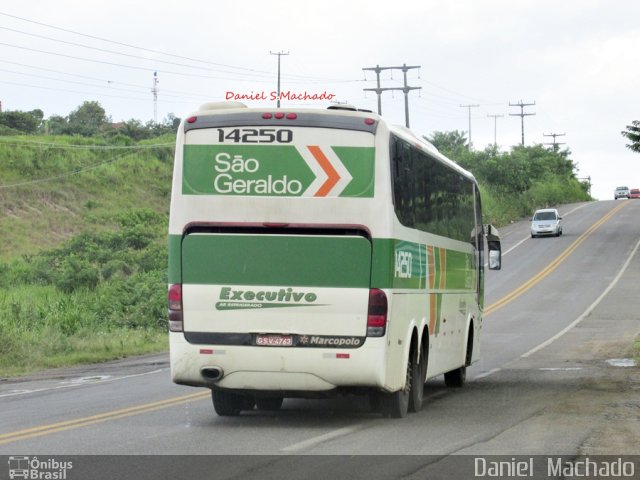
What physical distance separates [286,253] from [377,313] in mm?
1206

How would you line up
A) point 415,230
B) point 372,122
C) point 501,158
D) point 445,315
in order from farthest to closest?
1. point 501,158
2. point 445,315
3. point 415,230
4. point 372,122

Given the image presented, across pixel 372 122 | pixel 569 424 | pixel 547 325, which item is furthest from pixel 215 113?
pixel 547 325

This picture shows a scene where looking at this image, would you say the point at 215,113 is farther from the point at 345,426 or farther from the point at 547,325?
the point at 547,325

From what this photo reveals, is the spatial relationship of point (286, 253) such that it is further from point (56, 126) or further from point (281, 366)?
point (56, 126)

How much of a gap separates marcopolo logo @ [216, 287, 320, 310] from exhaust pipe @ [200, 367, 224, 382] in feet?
2.22

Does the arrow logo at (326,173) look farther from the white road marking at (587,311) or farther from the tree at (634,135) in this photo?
the tree at (634,135)

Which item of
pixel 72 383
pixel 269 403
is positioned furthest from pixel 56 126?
pixel 269 403

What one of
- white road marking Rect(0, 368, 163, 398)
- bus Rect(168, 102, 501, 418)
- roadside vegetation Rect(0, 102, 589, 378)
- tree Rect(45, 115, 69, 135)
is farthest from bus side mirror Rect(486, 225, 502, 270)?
tree Rect(45, 115, 69, 135)

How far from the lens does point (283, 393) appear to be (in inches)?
527

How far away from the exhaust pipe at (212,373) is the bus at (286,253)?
0.01 m

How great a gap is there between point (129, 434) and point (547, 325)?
29040mm

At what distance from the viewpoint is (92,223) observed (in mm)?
73000

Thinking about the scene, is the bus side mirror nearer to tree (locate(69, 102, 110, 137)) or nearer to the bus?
the bus

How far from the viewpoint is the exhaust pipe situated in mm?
13219
